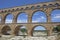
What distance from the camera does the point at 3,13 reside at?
147ft

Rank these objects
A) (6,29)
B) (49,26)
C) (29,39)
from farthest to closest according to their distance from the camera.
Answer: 1. (6,29)
2. (49,26)
3. (29,39)

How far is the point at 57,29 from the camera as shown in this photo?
4666 centimetres

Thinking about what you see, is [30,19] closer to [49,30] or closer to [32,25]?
[32,25]

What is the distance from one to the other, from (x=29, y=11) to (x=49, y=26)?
24.8 feet

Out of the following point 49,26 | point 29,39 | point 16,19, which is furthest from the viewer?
point 16,19

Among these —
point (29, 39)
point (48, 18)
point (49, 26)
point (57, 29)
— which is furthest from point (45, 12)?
point (57, 29)

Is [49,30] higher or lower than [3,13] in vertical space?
lower

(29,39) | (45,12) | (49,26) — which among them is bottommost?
(29,39)

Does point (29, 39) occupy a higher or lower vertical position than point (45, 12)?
lower

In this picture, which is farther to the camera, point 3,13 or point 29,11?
point 3,13

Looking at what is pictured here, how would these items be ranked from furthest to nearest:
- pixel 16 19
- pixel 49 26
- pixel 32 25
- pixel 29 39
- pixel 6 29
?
pixel 6 29 < pixel 16 19 < pixel 32 25 < pixel 49 26 < pixel 29 39

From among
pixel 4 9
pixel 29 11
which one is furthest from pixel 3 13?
pixel 29 11

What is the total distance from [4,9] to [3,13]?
1.32 metres

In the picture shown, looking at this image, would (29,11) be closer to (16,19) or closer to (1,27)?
(16,19)
